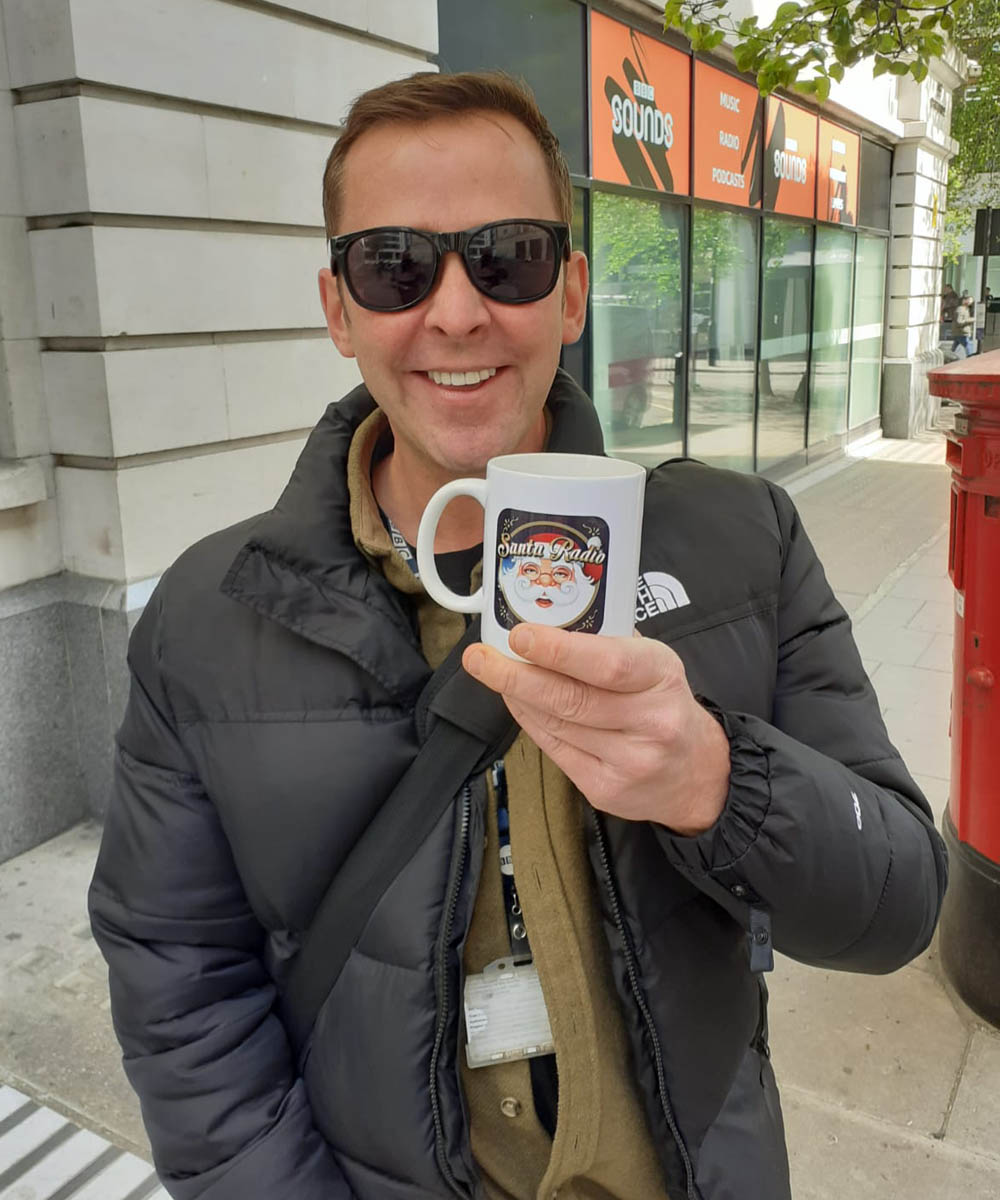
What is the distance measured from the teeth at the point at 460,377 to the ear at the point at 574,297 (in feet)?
0.78

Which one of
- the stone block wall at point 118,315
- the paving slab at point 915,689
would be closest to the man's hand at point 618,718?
the stone block wall at point 118,315

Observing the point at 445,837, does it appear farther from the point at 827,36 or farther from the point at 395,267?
the point at 827,36

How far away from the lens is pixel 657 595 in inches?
59.0

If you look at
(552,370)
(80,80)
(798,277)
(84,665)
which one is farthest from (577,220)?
(552,370)

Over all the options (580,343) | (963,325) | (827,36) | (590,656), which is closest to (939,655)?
(580,343)

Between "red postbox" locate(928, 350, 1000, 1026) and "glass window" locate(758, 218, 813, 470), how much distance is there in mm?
8841

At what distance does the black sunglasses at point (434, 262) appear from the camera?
1452 mm

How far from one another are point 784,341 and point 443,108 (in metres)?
11.6

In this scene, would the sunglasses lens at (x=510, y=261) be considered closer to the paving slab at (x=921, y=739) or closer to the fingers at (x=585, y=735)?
the fingers at (x=585, y=735)

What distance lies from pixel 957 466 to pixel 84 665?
10.8 feet

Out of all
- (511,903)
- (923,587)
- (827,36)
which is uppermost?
(827,36)

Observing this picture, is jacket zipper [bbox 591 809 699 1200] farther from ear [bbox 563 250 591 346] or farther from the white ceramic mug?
ear [bbox 563 250 591 346]

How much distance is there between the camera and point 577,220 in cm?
772

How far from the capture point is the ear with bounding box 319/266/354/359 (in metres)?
1.65
